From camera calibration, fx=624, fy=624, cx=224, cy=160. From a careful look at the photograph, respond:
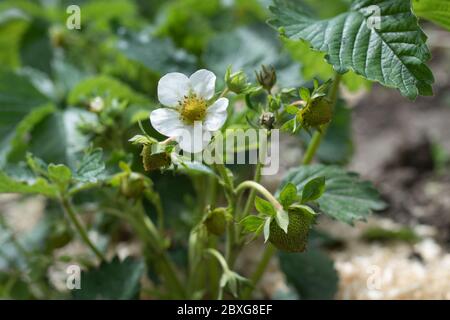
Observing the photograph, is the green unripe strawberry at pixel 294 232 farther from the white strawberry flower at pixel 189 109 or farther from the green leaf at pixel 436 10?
the green leaf at pixel 436 10

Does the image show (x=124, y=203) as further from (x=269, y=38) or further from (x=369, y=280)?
(x=269, y=38)

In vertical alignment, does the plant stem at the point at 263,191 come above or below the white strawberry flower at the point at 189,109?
below

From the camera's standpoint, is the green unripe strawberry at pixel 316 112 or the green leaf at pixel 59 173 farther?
the green leaf at pixel 59 173

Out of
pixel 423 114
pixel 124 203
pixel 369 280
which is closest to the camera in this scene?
pixel 124 203

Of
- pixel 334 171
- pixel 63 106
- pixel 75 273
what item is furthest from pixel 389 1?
pixel 63 106

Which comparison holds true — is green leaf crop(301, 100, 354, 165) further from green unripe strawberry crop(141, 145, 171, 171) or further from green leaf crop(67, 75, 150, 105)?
green unripe strawberry crop(141, 145, 171, 171)

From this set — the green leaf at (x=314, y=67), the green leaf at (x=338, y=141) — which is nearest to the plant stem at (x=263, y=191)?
the green leaf at (x=314, y=67)

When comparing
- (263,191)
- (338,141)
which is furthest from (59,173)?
(338,141)
